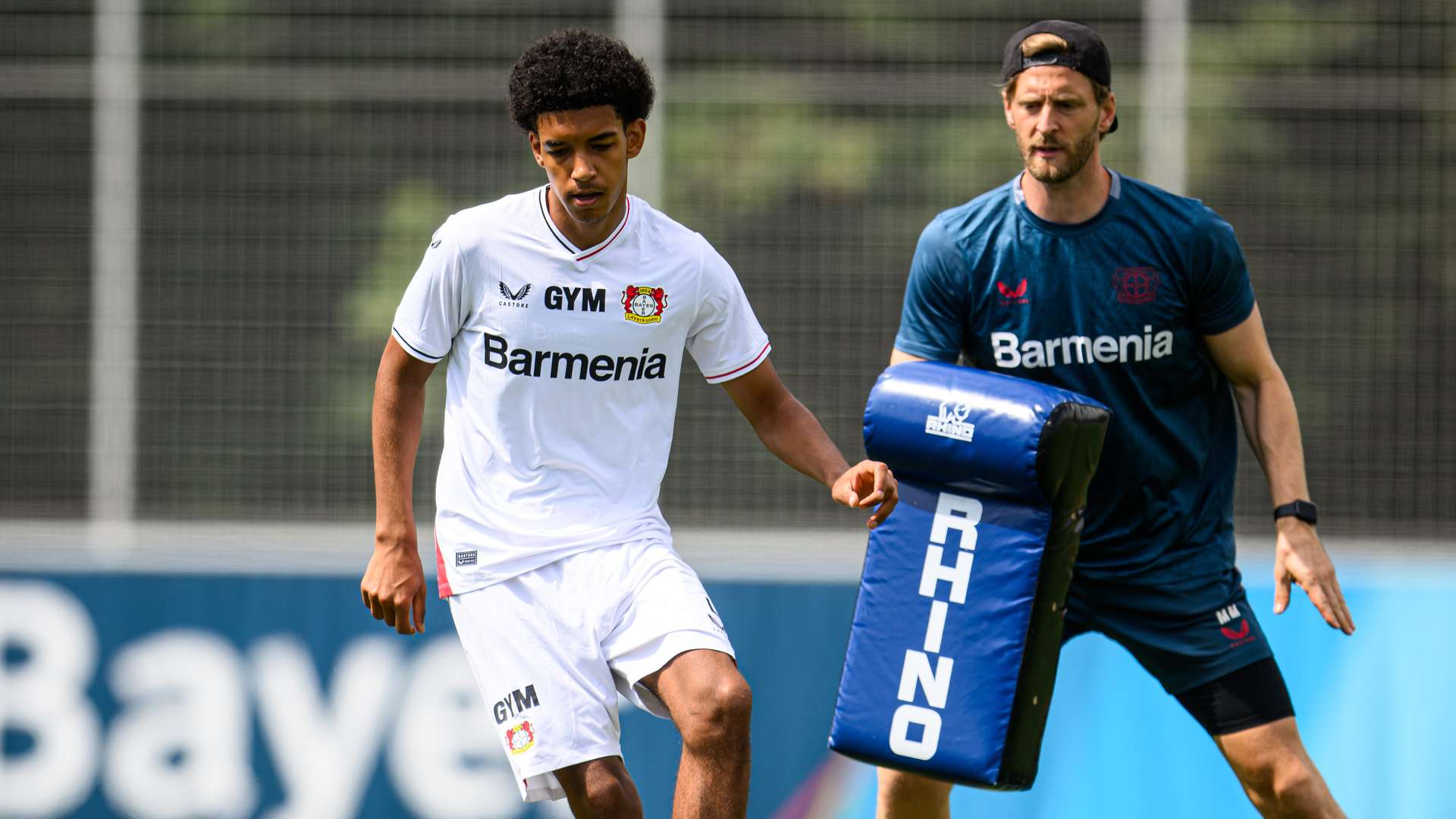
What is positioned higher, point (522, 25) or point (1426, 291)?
point (522, 25)

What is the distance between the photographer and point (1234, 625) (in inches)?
180

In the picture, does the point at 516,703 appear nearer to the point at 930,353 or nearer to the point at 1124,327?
the point at 930,353

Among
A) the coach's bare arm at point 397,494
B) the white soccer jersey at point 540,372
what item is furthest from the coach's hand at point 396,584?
the white soccer jersey at point 540,372

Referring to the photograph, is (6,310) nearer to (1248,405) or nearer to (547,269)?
(547,269)

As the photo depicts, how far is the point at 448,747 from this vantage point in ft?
20.9

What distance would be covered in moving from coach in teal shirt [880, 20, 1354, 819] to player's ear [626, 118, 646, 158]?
0.92 meters

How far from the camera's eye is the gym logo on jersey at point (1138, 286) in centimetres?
454

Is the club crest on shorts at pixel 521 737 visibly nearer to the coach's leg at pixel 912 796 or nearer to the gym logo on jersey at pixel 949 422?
the coach's leg at pixel 912 796

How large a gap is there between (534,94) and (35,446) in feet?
14.4

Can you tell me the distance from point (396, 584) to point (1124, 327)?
2.01 meters

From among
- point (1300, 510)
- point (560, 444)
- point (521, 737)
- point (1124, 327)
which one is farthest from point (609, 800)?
point (1300, 510)

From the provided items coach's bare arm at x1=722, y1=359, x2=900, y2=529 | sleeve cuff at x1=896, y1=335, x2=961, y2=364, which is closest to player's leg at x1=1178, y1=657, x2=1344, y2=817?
coach's bare arm at x1=722, y1=359, x2=900, y2=529

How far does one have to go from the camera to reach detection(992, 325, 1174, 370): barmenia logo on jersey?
4559mm

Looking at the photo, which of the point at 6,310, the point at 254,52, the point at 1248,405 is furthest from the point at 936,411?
the point at 6,310
